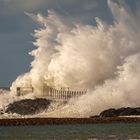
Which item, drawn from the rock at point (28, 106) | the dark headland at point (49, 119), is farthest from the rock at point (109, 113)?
the rock at point (28, 106)

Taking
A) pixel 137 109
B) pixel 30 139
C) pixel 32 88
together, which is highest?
pixel 32 88

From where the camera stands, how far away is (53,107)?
414ft

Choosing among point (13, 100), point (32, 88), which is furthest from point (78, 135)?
point (32, 88)

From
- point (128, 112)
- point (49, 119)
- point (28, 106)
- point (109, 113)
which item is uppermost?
point (28, 106)

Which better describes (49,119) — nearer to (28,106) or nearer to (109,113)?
(109,113)

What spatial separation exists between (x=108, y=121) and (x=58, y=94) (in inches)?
2128

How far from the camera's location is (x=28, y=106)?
126 metres

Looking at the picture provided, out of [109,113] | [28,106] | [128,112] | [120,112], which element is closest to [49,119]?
[109,113]

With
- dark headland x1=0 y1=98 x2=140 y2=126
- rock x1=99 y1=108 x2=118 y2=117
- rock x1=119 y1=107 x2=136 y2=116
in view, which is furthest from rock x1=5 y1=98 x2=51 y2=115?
rock x1=119 y1=107 x2=136 y2=116

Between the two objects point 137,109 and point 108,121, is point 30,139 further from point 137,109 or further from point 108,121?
point 137,109

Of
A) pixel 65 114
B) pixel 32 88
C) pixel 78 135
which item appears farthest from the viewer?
pixel 32 88

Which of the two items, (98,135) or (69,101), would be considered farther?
(69,101)

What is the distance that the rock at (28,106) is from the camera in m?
124

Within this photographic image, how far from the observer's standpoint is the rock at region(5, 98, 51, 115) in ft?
405
